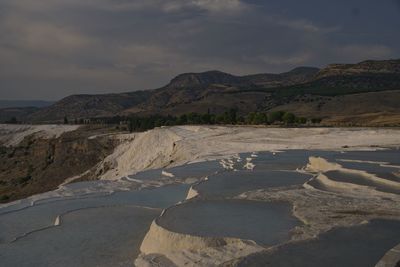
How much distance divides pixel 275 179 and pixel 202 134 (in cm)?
2736

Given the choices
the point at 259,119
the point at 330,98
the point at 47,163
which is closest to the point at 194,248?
the point at 259,119

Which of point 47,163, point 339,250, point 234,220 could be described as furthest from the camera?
point 47,163

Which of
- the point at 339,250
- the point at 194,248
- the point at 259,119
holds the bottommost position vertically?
the point at 259,119

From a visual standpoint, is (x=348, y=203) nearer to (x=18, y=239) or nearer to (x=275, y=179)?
(x=275, y=179)

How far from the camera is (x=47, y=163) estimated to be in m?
55.3

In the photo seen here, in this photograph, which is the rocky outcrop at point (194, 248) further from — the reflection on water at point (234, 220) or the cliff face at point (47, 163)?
the cliff face at point (47, 163)

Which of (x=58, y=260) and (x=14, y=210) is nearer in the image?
(x=58, y=260)

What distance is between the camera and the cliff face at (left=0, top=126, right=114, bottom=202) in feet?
145

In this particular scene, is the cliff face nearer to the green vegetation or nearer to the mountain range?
the green vegetation

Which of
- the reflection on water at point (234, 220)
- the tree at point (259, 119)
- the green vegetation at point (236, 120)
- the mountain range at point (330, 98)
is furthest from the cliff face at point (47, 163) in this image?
the mountain range at point (330, 98)

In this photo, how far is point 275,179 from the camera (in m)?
15.7

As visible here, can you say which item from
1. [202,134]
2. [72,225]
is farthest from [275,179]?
[202,134]

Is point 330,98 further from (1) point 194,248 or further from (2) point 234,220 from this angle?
(1) point 194,248

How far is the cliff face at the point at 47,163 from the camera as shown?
44.1 metres
